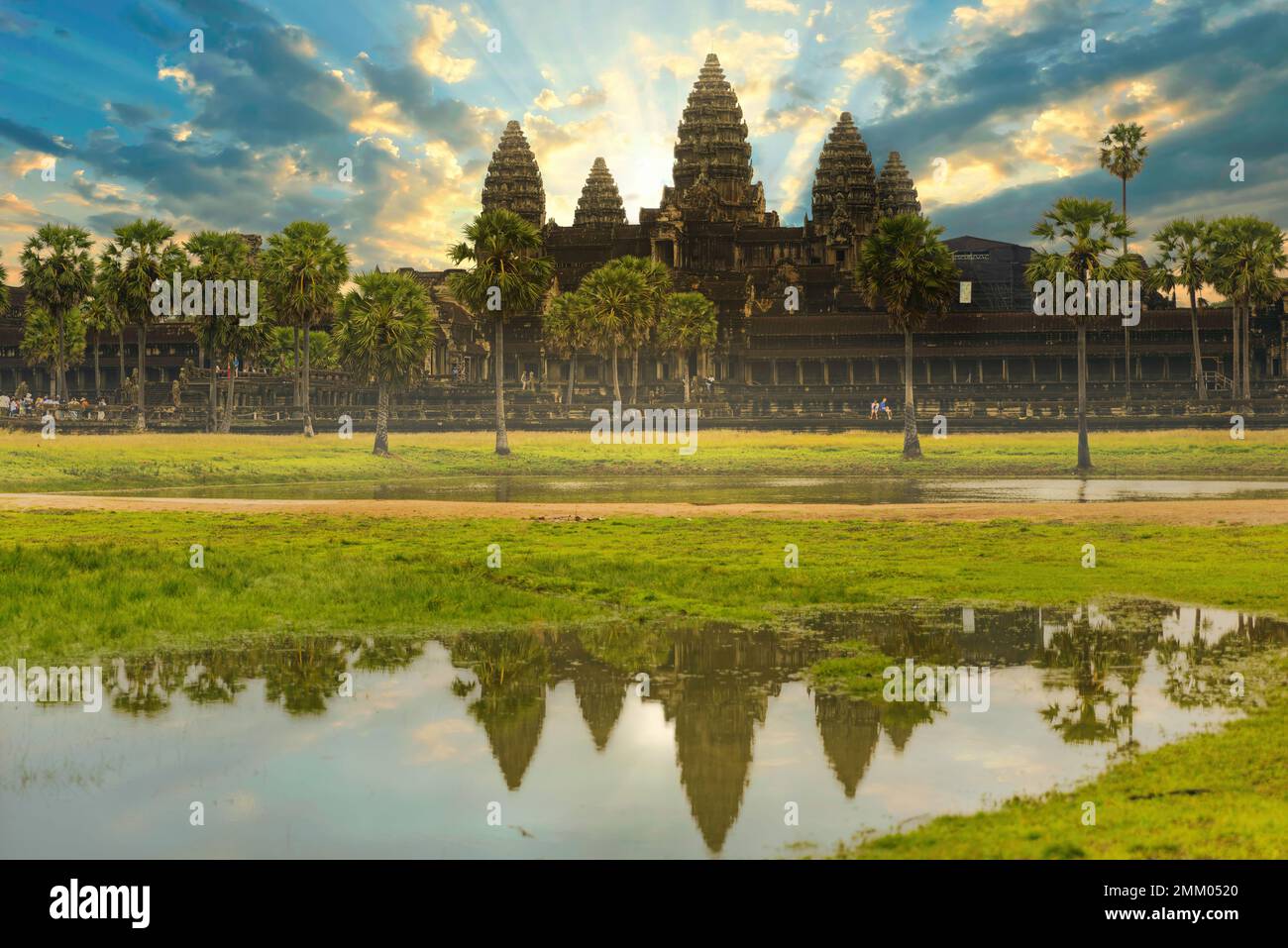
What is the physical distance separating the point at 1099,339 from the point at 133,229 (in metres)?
72.7

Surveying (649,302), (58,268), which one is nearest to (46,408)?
(58,268)

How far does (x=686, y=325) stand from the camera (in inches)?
4119

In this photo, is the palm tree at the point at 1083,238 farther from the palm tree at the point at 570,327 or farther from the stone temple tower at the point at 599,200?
the stone temple tower at the point at 599,200

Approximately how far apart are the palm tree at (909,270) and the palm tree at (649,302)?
28.9 meters

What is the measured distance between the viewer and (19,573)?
74.1 feet

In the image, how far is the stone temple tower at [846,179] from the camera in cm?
14362

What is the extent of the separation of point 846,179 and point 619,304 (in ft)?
214

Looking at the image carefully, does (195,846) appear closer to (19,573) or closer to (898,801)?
(898,801)

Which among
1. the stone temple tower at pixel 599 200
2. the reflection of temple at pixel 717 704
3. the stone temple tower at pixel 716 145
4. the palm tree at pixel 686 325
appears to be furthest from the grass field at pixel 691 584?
the stone temple tower at pixel 599 200

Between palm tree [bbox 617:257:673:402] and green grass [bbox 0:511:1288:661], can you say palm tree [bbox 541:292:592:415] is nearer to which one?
palm tree [bbox 617:257:673:402]

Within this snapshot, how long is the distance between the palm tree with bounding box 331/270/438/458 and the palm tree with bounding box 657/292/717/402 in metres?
35.9

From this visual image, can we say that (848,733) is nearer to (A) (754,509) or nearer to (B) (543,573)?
(B) (543,573)

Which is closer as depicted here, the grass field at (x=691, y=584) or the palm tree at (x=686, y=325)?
the grass field at (x=691, y=584)

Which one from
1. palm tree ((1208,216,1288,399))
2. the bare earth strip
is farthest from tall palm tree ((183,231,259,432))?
palm tree ((1208,216,1288,399))
